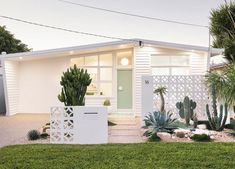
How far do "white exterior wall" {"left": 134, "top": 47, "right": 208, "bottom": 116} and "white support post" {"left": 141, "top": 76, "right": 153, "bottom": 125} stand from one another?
388 centimetres

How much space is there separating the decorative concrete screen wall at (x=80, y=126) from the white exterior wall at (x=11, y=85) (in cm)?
763

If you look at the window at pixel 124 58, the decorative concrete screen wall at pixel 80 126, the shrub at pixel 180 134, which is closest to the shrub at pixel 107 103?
the window at pixel 124 58

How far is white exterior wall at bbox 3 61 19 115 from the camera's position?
15692mm

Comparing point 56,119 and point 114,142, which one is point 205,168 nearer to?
point 114,142

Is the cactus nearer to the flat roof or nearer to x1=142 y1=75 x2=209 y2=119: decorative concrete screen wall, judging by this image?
x1=142 y1=75 x2=209 y2=119: decorative concrete screen wall

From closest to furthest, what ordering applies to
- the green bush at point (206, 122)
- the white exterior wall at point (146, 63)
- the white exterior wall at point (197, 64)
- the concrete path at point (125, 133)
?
the concrete path at point (125, 133) → the green bush at point (206, 122) → the white exterior wall at point (146, 63) → the white exterior wall at point (197, 64)

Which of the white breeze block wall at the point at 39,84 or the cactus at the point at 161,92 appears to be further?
the white breeze block wall at the point at 39,84

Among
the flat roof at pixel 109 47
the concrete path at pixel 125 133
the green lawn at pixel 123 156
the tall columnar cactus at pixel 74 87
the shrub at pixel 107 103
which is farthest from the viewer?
the shrub at pixel 107 103

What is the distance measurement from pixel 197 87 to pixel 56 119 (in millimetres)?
5899

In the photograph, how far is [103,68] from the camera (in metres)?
16.7

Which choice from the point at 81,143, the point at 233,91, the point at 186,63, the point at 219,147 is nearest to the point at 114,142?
the point at 81,143

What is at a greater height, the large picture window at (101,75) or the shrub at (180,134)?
the large picture window at (101,75)

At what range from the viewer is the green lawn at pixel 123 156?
6270 mm

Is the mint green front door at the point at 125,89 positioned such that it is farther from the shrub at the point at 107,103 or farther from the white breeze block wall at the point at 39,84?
the white breeze block wall at the point at 39,84
